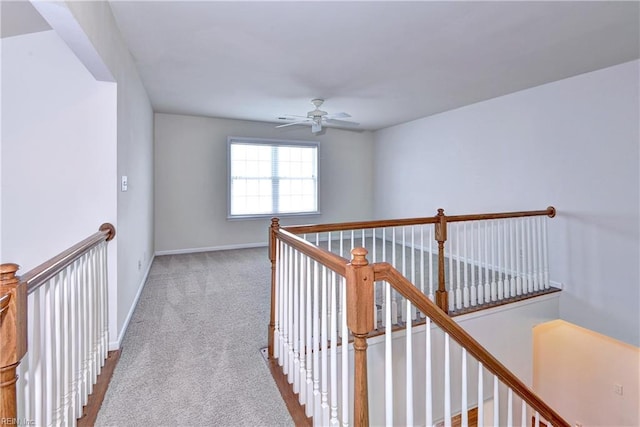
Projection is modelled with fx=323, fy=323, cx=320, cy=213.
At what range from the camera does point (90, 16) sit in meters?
1.81

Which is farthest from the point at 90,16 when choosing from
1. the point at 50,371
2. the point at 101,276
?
the point at 50,371

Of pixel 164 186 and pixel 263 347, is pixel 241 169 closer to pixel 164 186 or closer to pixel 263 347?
pixel 164 186

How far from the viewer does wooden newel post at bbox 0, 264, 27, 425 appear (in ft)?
3.32

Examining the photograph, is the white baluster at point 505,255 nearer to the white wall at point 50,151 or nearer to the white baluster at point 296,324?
the white baluster at point 296,324

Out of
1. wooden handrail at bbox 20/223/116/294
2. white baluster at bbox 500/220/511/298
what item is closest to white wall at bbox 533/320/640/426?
white baluster at bbox 500/220/511/298

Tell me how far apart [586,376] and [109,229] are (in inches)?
217

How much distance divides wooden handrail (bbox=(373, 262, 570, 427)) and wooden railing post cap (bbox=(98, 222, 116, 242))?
197 centimetres

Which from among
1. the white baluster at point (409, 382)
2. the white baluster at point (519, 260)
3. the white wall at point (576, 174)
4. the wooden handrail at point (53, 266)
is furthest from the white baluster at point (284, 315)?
the white wall at point (576, 174)

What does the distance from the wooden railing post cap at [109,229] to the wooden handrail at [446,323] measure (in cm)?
197

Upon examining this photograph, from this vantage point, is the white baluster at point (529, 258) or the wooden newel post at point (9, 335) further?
the white baluster at point (529, 258)

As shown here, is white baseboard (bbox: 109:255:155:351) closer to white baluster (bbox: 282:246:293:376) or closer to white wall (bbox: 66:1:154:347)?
white wall (bbox: 66:1:154:347)

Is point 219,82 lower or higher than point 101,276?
higher

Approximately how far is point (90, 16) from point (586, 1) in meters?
3.10

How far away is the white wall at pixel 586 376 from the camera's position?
12.1ft
